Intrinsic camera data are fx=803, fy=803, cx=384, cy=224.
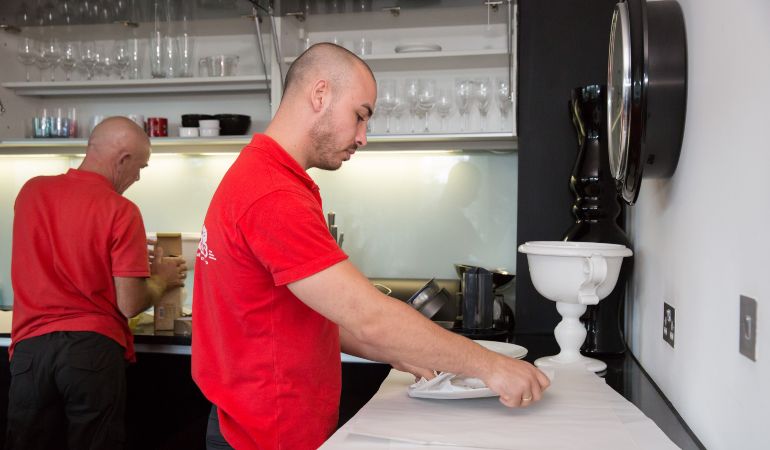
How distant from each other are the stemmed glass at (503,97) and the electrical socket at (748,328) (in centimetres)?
175

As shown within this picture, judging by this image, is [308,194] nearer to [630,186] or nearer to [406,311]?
[406,311]

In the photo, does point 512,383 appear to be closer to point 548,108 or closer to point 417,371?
point 417,371

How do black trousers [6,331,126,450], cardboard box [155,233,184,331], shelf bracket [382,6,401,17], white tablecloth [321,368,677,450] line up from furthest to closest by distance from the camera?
1. shelf bracket [382,6,401,17]
2. cardboard box [155,233,184,331]
3. black trousers [6,331,126,450]
4. white tablecloth [321,368,677,450]

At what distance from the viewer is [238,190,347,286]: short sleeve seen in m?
1.26

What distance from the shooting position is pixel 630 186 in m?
1.70

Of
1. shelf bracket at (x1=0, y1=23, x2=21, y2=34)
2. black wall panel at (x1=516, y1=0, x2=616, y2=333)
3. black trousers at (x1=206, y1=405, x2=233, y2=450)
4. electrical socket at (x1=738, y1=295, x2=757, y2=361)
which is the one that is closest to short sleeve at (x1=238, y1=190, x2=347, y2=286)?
black trousers at (x1=206, y1=405, x2=233, y2=450)

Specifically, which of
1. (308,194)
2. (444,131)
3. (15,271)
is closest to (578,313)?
(308,194)

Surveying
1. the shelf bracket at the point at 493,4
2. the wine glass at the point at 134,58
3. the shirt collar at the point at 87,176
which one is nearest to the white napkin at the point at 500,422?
the shirt collar at the point at 87,176

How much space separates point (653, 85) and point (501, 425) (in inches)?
27.5

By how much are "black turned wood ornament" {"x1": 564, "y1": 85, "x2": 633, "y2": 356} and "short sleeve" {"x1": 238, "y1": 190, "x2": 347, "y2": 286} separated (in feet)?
3.72

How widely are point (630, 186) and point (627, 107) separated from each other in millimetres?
205

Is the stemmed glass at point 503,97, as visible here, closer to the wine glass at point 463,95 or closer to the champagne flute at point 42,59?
the wine glass at point 463,95

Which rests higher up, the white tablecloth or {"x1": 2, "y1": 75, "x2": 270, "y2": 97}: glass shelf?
{"x1": 2, "y1": 75, "x2": 270, "y2": 97}: glass shelf

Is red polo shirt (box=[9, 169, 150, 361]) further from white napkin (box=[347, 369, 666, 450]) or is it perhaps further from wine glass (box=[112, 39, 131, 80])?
white napkin (box=[347, 369, 666, 450])
